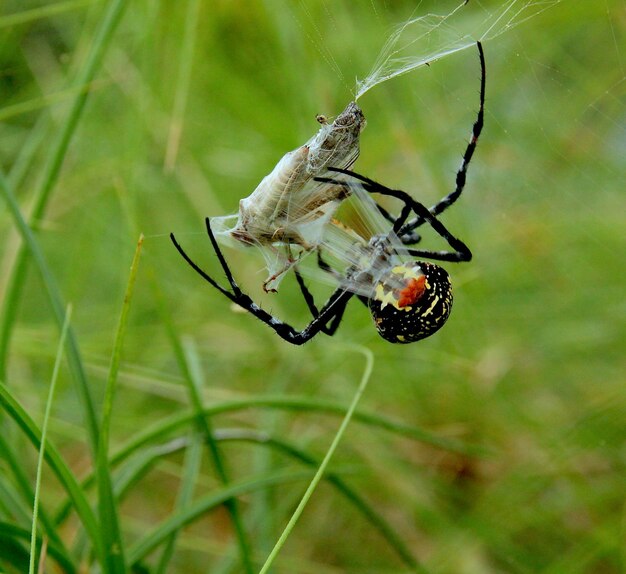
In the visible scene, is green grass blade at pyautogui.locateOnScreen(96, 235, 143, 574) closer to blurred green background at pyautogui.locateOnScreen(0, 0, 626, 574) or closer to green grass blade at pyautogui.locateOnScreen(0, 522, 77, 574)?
green grass blade at pyautogui.locateOnScreen(0, 522, 77, 574)

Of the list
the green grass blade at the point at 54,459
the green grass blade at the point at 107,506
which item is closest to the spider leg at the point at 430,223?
the green grass blade at the point at 107,506

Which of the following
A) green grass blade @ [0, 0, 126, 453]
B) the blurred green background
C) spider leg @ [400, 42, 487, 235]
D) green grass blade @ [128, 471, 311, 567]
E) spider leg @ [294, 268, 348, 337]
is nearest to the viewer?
green grass blade @ [128, 471, 311, 567]

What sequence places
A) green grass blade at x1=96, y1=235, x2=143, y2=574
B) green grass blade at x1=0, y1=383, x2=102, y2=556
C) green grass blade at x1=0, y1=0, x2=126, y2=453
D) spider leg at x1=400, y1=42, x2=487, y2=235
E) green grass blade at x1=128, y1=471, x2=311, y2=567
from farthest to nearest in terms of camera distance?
spider leg at x1=400, y1=42, x2=487, y2=235
green grass blade at x1=0, y1=0, x2=126, y2=453
green grass blade at x1=128, y1=471, x2=311, y2=567
green grass blade at x1=96, y1=235, x2=143, y2=574
green grass blade at x1=0, y1=383, x2=102, y2=556

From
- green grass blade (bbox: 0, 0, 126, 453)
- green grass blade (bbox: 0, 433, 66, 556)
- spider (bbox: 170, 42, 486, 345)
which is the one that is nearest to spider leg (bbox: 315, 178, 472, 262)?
spider (bbox: 170, 42, 486, 345)

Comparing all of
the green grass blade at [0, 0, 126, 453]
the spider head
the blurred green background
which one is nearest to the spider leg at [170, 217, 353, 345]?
the spider head

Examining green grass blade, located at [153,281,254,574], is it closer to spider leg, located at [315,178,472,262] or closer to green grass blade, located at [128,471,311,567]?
green grass blade, located at [128,471,311,567]

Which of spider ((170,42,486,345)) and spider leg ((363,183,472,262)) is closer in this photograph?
spider leg ((363,183,472,262))

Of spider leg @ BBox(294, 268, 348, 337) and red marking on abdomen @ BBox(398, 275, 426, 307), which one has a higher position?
spider leg @ BBox(294, 268, 348, 337)

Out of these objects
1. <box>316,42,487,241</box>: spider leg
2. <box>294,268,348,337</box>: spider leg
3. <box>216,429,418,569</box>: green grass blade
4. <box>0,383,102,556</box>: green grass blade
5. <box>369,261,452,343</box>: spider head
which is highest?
<box>316,42,487,241</box>: spider leg
